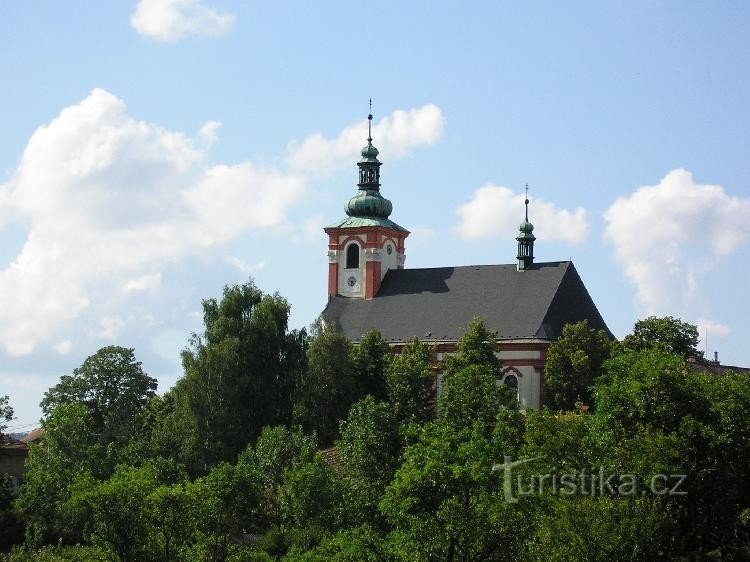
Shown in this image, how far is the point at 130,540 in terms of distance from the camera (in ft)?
135

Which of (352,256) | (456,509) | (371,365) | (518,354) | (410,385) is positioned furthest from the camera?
(352,256)

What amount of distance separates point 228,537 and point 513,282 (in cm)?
4059

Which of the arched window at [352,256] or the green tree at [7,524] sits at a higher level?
the arched window at [352,256]

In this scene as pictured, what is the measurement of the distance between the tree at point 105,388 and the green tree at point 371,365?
12.7 m

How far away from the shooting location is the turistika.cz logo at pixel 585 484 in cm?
3616

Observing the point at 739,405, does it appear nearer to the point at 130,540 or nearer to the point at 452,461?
the point at 452,461

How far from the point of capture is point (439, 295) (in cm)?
8381

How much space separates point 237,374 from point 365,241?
26.8 meters

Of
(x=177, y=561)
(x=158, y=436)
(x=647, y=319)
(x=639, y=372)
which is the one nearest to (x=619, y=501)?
(x=639, y=372)

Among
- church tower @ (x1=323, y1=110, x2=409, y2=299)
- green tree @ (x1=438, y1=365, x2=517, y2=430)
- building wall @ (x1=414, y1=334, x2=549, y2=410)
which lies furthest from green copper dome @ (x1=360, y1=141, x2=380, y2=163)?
green tree @ (x1=438, y1=365, x2=517, y2=430)

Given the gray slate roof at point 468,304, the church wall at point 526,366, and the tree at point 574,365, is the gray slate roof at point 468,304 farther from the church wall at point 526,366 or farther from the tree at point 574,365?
the tree at point 574,365

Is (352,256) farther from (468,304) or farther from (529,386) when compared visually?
(529,386)

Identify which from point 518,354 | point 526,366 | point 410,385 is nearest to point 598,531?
point 410,385

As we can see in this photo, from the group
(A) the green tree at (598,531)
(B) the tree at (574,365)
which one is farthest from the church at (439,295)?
(A) the green tree at (598,531)
